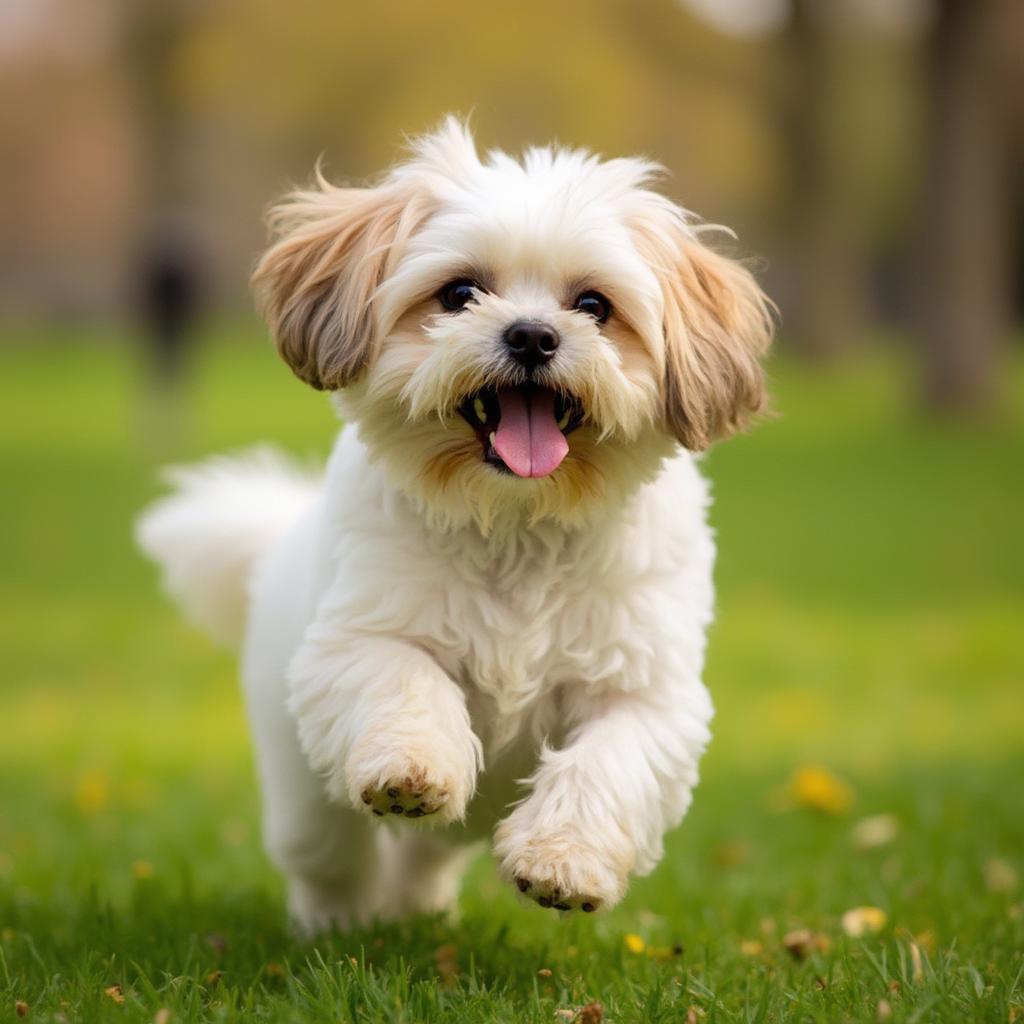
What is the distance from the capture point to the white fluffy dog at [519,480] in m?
3.56

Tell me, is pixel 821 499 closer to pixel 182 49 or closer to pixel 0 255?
pixel 182 49

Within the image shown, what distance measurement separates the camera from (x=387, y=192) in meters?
3.86

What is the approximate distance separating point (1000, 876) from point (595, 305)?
2306 mm

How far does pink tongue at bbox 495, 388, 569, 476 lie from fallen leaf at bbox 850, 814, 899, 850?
2.41 m

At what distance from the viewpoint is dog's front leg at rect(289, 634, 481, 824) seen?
336 centimetres

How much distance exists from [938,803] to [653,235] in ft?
9.58

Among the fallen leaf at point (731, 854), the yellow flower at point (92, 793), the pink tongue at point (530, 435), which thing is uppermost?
the pink tongue at point (530, 435)

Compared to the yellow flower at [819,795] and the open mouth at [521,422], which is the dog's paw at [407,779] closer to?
the open mouth at [521,422]

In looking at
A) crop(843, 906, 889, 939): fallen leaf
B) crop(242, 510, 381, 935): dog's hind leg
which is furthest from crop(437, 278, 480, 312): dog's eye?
crop(843, 906, 889, 939): fallen leaf

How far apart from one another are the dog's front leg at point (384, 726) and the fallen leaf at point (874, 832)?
2236 millimetres

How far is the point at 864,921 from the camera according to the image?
A: 4.29 meters

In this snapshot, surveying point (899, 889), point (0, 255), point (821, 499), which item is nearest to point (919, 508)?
point (821, 499)

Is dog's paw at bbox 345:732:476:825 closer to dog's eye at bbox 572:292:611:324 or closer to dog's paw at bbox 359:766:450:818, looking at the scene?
dog's paw at bbox 359:766:450:818

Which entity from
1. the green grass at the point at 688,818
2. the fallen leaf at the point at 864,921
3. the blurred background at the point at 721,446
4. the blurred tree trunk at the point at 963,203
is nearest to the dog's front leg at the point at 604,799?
the green grass at the point at 688,818
